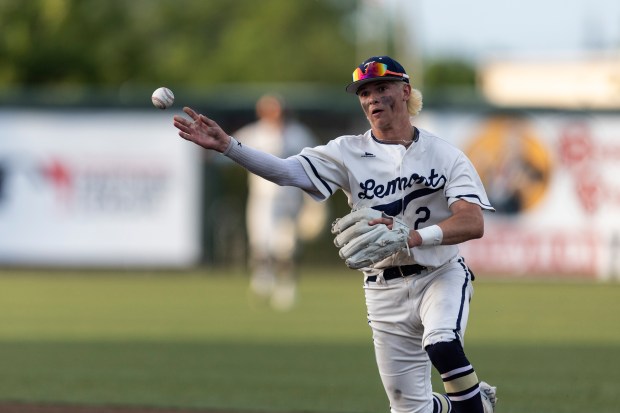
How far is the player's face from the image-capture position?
7.02 metres

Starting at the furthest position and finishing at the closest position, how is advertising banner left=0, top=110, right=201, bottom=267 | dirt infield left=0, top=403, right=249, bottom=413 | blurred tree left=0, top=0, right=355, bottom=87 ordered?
blurred tree left=0, top=0, right=355, bottom=87 → advertising banner left=0, top=110, right=201, bottom=267 → dirt infield left=0, top=403, right=249, bottom=413

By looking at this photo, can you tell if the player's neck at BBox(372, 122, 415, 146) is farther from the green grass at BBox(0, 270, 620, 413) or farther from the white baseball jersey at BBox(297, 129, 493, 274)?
the green grass at BBox(0, 270, 620, 413)

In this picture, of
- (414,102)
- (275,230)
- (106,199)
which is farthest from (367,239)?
(106,199)

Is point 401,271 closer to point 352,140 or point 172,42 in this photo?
point 352,140

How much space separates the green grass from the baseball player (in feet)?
6.89

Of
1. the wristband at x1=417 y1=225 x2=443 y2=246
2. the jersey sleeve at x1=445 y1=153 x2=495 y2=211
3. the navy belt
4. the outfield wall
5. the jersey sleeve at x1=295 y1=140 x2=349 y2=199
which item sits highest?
the outfield wall

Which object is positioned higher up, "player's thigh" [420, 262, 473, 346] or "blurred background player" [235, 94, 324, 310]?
"blurred background player" [235, 94, 324, 310]

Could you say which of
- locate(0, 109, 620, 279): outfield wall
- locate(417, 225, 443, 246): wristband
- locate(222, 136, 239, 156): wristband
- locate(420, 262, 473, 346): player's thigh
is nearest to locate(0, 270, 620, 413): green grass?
locate(0, 109, 620, 279): outfield wall

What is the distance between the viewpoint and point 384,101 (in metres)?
7.04

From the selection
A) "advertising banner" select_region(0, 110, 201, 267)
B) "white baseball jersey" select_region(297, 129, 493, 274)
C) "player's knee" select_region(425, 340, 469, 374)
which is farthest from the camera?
"advertising banner" select_region(0, 110, 201, 267)

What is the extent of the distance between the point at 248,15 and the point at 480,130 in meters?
67.5

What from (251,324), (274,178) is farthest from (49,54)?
(274,178)

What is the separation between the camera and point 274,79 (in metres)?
76.1

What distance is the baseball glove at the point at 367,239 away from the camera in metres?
6.66
